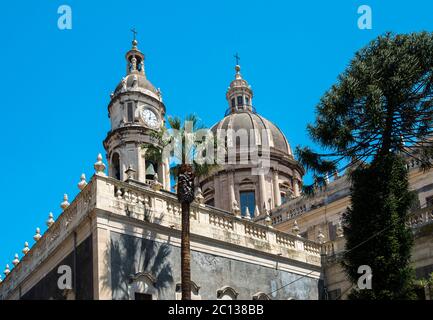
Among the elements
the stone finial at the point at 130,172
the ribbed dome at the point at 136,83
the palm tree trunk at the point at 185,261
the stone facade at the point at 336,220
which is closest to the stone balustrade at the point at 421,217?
the stone facade at the point at 336,220

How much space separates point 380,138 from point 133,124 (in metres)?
19.2

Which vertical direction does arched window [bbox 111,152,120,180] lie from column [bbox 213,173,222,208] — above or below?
below

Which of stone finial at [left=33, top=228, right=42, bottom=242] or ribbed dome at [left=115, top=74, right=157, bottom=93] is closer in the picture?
stone finial at [left=33, top=228, right=42, bottom=242]

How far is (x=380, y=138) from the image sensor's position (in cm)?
2798

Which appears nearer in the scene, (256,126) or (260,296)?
(260,296)

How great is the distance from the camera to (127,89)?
147 feet

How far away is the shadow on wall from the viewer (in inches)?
1032

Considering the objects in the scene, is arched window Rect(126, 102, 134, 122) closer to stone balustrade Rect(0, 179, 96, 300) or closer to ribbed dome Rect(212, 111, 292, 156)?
stone balustrade Rect(0, 179, 96, 300)

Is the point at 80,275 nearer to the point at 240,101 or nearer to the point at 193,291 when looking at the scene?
the point at 193,291

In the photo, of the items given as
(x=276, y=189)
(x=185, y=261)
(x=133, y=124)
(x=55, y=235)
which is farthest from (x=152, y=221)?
(x=276, y=189)

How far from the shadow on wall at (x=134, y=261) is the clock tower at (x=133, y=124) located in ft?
45.7

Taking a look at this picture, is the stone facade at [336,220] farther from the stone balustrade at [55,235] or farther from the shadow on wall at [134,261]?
the stone balustrade at [55,235]

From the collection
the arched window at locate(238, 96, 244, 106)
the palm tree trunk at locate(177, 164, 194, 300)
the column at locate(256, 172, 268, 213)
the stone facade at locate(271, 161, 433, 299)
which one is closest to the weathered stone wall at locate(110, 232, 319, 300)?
the stone facade at locate(271, 161, 433, 299)

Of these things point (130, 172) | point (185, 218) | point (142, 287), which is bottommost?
point (142, 287)
